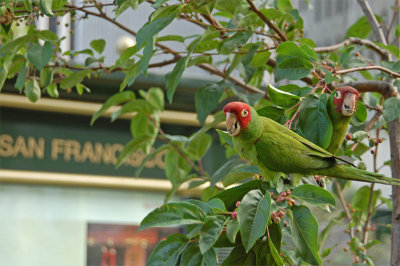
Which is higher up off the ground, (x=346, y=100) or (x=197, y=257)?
(x=346, y=100)

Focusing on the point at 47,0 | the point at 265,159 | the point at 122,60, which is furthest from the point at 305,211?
the point at 122,60

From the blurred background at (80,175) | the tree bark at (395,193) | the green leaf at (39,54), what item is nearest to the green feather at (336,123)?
the tree bark at (395,193)

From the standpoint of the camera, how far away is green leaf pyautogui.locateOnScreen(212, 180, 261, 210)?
24.0 inches

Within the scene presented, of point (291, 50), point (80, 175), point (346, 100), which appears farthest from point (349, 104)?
point (80, 175)

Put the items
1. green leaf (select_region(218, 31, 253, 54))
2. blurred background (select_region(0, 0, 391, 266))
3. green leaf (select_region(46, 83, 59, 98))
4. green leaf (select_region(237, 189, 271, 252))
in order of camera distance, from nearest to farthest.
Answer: green leaf (select_region(237, 189, 271, 252)) < green leaf (select_region(218, 31, 253, 54)) < green leaf (select_region(46, 83, 59, 98)) < blurred background (select_region(0, 0, 391, 266))

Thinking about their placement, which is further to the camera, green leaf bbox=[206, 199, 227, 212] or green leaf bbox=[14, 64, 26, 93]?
green leaf bbox=[14, 64, 26, 93]

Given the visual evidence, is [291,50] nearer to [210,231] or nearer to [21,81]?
[210,231]

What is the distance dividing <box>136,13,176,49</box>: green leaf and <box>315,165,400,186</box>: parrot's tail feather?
0.23m

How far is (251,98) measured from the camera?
112 centimetres

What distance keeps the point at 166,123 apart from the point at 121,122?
0.20 metres

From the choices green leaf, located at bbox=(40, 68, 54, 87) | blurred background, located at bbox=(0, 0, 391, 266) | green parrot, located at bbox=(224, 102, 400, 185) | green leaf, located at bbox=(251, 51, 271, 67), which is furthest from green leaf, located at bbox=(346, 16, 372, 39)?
blurred background, located at bbox=(0, 0, 391, 266)

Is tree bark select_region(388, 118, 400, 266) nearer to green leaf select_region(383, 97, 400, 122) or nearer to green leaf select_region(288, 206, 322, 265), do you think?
green leaf select_region(383, 97, 400, 122)

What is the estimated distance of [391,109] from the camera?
0.74 m

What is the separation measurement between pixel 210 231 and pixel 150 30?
0.24 m
